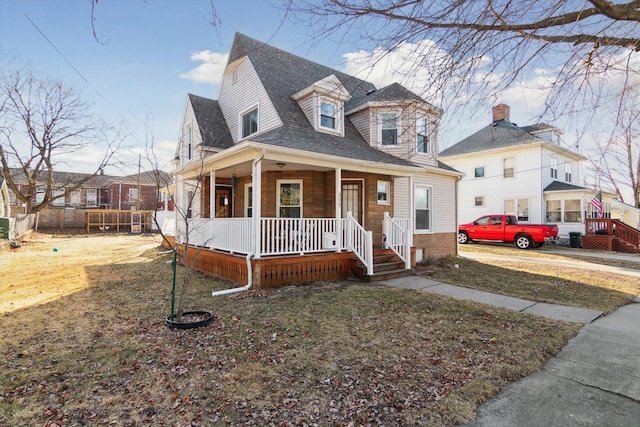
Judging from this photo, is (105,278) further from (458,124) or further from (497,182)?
(497,182)

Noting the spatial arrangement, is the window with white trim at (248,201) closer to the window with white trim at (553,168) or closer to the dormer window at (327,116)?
the dormer window at (327,116)

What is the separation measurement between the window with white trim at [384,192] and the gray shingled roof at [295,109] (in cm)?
91

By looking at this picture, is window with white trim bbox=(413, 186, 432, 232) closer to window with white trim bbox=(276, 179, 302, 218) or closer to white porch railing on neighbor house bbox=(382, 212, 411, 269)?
white porch railing on neighbor house bbox=(382, 212, 411, 269)

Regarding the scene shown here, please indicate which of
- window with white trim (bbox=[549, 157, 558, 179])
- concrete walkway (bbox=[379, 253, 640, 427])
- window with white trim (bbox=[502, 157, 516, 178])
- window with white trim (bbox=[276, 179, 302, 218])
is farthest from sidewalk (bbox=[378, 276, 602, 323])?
window with white trim (bbox=[549, 157, 558, 179])

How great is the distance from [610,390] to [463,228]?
59.1 feet

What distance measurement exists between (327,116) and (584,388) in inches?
378

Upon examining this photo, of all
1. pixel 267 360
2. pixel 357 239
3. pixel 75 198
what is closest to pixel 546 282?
pixel 357 239

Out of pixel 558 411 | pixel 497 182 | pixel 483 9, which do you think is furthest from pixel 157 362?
pixel 497 182

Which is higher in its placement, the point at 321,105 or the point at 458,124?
the point at 321,105

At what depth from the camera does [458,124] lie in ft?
13.3

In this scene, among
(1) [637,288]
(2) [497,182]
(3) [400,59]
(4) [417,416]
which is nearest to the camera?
(4) [417,416]

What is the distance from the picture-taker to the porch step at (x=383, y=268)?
28.8 feet

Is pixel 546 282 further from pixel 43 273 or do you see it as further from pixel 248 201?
pixel 43 273

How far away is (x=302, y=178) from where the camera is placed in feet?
34.4
